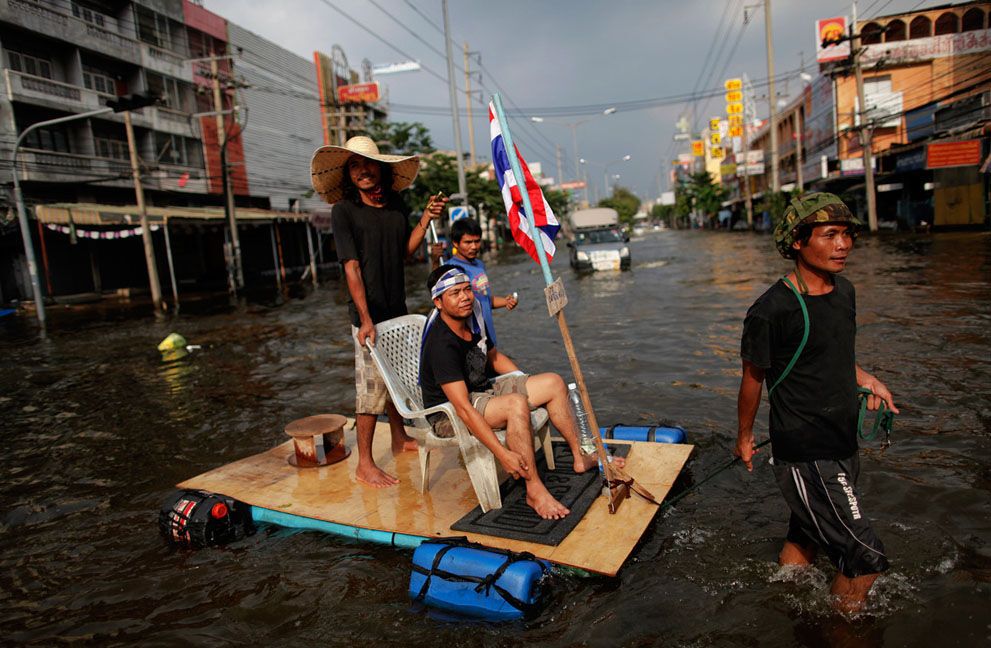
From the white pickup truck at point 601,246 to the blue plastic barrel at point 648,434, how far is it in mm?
17891

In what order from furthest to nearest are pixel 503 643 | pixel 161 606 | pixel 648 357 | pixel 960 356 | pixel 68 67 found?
pixel 68 67, pixel 648 357, pixel 960 356, pixel 161 606, pixel 503 643

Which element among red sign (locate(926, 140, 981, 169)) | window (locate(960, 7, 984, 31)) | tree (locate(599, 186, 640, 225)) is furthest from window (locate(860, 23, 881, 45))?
tree (locate(599, 186, 640, 225))

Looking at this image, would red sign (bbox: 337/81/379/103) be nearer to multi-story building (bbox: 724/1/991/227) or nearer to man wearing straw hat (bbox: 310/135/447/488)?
multi-story building (bbox: 724/1/991/227)

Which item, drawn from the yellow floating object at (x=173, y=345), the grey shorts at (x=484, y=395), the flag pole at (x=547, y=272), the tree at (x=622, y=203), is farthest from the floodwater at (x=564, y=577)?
the tree at (x=622, y=203)

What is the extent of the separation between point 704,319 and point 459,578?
9296mm

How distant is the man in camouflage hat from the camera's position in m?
2.68

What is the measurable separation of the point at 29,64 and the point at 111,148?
13.8 ft

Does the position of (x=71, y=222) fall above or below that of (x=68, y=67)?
below

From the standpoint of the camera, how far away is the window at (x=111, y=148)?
1082 inches

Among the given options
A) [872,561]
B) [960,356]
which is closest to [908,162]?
[960,356]

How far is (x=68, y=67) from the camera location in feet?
87.9

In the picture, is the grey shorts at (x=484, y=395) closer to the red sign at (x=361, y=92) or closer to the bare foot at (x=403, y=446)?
the bare foot at (x=403, y=446)

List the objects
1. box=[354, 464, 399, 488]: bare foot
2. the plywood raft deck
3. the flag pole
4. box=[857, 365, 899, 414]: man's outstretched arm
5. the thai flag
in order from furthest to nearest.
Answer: box=[354, 464, 399, 488]: bare foot < the thai flag < the flag pole < the plywood raft deck < box=[857, 365, 899, 414]: man's outstretched arm

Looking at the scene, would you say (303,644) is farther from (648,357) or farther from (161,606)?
(648,357)
